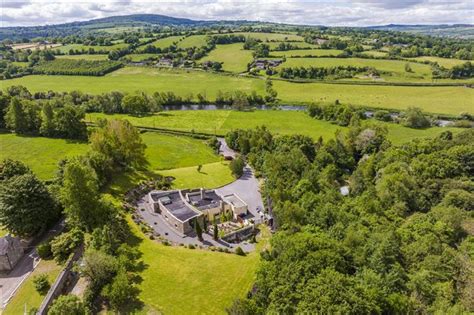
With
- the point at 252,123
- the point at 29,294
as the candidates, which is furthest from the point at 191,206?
the point at 252,123

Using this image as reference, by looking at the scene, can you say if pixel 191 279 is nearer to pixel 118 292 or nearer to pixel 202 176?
pixel 118 292

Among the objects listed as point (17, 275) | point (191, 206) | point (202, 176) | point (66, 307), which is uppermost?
point (66, 307)

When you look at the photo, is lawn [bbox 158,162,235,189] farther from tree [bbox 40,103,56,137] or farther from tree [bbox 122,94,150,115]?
tree [bbox 122,94,150,115]

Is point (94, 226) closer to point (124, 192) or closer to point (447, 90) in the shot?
point (124, 192)

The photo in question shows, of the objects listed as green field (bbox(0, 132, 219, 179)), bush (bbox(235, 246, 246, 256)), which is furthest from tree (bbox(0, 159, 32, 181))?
bush (bbox(235, 246, 246, 256))

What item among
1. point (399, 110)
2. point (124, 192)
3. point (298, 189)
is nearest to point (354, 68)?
point (399, 110)

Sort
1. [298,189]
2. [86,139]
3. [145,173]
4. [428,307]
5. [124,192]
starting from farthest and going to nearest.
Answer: [86,139]
[145,173]
[124,192]
[298,189]
[428,307]

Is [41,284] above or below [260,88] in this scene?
above
